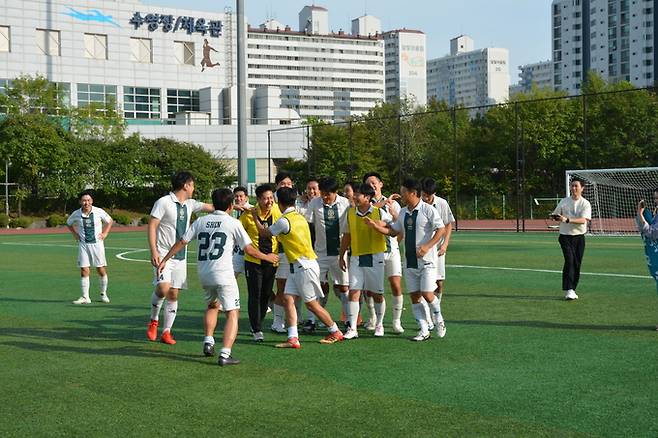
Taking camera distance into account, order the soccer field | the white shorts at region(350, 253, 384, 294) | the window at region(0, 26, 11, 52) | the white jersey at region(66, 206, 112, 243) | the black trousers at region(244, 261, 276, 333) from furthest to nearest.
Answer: the window at region(0, 26, 11, 52), the white jersey at region(66, 206, 112, 243), the black trousers at region(244, 261, 276, 333), the white shorts at region(350, 253, 384, 294), the soccer field

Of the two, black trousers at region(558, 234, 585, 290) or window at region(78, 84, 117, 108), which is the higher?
window at region(78, 84, 117, 108)

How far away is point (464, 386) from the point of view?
23.9 ft

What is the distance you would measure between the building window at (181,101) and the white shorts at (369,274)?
83.4 meters

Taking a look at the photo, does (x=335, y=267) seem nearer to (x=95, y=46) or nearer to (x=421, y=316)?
(x=421, y=316)

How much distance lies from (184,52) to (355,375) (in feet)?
287

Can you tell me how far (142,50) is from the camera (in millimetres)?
87500

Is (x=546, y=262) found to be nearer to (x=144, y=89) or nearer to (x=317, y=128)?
(x=317, y=128)

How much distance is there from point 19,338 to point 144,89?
8160 cm

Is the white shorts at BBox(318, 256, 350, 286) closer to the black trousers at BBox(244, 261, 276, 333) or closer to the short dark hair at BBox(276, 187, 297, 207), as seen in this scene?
the black trousers at BBox(244, 261, 276, 333)

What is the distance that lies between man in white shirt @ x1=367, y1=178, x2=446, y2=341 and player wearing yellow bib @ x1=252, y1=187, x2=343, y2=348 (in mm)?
965

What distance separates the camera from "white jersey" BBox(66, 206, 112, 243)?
14406 millimetres

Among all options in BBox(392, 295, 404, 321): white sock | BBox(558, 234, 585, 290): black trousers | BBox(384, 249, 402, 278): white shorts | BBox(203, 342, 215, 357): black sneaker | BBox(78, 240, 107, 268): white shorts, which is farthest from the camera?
BBox(78, 240, 107, 268): white shorts

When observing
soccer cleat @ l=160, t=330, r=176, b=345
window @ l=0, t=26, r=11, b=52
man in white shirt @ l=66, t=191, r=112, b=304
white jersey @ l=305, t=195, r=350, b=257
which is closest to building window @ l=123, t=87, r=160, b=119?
window @ l=0, t=26, r=11, b=52

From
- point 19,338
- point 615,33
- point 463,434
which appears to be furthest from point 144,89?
point 615,33
